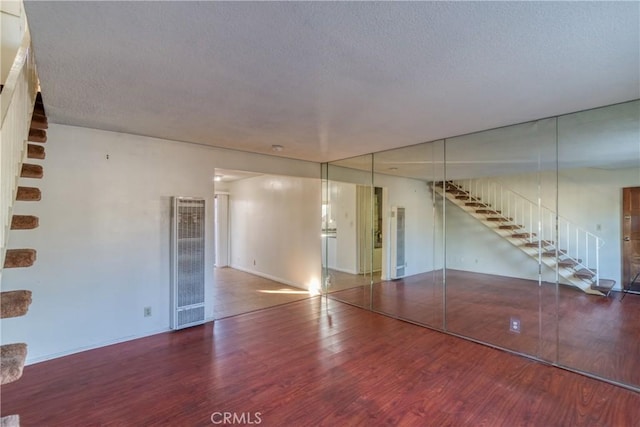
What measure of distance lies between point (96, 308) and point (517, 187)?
529 centimetres

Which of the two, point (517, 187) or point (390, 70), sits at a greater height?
point (390, 70)

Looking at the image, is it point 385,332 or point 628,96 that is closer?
point 628,96

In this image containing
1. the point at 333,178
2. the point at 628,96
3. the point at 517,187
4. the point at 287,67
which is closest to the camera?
the point at 287,67

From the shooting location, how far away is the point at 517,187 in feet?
12.4

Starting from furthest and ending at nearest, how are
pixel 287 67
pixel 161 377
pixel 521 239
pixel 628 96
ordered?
pixel 521 239 → pixel 161 377 → pixel 628 96 → pixel 287 67

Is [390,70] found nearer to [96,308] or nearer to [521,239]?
[521,239]

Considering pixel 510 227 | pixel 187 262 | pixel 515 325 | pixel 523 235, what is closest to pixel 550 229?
pixel 523 235

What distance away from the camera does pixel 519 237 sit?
4082 mm

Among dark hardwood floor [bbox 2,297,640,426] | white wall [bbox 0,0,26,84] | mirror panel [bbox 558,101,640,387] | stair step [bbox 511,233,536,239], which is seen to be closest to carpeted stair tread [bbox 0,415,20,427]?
dark hardwood floor [bbox 2,297,640,426]

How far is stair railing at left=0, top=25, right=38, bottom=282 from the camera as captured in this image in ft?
5.44

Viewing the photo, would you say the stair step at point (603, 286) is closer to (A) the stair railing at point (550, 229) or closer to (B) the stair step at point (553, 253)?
(A) the stair railing at point (550, 229)

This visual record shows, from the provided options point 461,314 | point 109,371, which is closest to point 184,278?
point 109,371

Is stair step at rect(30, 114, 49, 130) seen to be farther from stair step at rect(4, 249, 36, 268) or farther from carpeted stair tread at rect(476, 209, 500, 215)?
carpeted stair tread at rect(476, 209, 500, 215)

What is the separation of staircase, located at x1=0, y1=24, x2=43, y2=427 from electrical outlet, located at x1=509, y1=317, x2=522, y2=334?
176 inches
